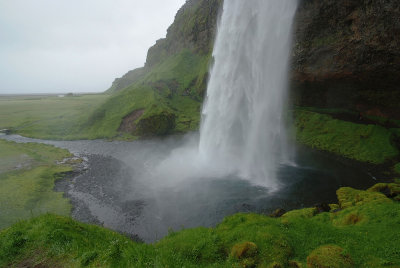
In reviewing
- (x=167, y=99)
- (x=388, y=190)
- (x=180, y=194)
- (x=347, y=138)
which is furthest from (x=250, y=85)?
(x=167, y=99)

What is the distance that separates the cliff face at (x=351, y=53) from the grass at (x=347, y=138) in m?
3.27

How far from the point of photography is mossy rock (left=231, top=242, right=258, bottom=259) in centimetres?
856

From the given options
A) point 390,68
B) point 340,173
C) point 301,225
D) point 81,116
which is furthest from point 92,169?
point 390,68

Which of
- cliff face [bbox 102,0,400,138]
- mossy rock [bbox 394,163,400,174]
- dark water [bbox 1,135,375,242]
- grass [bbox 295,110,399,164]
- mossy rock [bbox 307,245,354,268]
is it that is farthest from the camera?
grass [bbox 295,110,399,164]

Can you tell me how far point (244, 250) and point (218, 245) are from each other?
1.30m

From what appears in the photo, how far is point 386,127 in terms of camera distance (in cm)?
3444

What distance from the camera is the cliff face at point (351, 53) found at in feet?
91.8

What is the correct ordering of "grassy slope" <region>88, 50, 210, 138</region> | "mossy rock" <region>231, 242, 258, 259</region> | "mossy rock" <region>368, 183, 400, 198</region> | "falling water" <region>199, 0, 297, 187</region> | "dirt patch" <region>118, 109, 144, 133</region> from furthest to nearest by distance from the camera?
"grassy slope" <region>88, 50, 210, 138</region>
"dirt patch" <region>118, 109, 144, 133</region>
"falling water" <region>199, 0, 297, 187</region>
"mossy rock" <region>368, 183, 400, 198</region>
"mossy rock" <region>231, 242, 258, 259</region>

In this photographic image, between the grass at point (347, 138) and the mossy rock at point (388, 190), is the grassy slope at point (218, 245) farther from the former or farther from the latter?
the grass at point (347, 138)

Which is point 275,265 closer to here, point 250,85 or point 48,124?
point 250,85

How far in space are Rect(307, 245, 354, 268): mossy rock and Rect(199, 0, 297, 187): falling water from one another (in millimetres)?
19882

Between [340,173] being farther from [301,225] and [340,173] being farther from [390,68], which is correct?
[301,225]

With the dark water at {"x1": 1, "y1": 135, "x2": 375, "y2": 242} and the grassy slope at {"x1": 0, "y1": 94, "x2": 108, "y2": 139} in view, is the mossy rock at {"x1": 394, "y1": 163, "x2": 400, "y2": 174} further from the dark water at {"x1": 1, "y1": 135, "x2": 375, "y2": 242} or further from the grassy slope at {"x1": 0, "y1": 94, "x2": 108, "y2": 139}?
the grassy slope at {"x1": 0, "y1": 94, "x2": 108, "y2": 139}


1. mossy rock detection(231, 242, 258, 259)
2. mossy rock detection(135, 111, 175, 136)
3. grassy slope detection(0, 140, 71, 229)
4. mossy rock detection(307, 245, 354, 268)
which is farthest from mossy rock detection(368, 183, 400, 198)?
mossy rock detection(135, 111, 175, 136)
